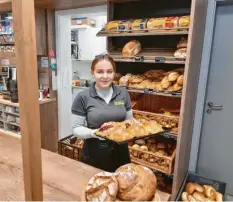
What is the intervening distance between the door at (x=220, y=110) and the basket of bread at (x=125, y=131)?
1055 millimetres

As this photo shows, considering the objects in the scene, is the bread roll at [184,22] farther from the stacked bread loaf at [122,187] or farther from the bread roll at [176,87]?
the stacked bread loaf at [122,187]

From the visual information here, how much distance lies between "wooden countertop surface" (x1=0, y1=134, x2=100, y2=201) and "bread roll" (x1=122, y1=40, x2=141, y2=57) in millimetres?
1142

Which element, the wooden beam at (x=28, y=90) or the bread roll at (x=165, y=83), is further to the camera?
the bread roll at (x=165, y=83)

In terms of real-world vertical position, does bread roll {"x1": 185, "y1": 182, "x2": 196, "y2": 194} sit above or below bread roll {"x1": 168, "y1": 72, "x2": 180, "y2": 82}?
below

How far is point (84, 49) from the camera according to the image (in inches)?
155

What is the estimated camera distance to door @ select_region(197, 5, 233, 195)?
2.07 meters

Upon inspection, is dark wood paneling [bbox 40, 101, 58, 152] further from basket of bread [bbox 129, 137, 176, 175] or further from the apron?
the apron

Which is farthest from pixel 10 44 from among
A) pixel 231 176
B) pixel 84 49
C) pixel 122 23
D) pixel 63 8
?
pixel 231 176

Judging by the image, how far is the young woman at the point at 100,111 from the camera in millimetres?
1401

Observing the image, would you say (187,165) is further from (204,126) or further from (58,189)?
(58,189)

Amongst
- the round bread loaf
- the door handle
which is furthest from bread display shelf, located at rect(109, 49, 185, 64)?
the round bread loaf

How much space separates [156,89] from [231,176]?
1.35 meters

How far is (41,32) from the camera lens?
274 centimetres

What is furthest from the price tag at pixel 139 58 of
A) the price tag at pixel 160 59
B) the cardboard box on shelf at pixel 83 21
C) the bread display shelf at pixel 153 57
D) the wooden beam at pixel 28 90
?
the cardboard box on shelf at pixel 83 21
